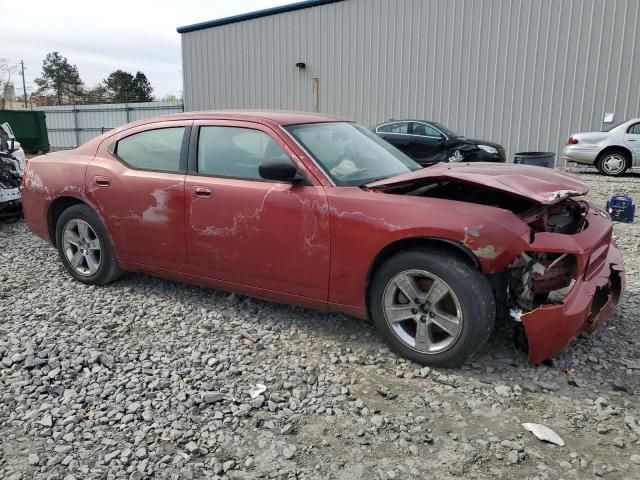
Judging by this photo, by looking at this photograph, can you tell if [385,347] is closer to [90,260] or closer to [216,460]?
[216,460]

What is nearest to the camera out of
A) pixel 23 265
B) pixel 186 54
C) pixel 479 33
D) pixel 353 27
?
pixel 23 265

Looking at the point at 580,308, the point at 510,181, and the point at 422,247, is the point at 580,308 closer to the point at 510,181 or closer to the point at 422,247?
the point at 510,181

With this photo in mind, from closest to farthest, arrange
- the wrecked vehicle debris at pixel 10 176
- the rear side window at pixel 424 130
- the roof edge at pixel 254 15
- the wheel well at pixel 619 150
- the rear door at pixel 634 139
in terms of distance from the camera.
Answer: the wrecked vehicle debris at pixel 10 176
the rear door at pixel 634 139
the wheel well at pixel 619 150
the rear side window at pixel 424 130
the roof edge at pixel 254 15

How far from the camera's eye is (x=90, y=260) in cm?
475

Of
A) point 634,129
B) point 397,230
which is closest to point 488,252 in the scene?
point 397,230

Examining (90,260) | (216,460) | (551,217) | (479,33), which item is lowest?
(216,460)

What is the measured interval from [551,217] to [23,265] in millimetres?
4972

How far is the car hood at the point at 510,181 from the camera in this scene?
3.12m

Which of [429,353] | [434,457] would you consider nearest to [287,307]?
[429,353]

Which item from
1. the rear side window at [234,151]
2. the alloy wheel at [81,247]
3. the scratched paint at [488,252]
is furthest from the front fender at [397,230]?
the alloy wheel at [81,247]

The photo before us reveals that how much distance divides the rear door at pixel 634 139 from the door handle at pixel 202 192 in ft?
40.2

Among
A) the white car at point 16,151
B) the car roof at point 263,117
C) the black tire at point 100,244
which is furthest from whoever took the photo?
the white car at point 16,151

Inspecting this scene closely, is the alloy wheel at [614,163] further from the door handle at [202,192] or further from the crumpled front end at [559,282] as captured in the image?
the door handle at [202,192]

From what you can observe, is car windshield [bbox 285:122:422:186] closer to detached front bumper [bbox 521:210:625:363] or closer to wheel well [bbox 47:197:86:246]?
detached front bumper [bbox 521:210:625:363]
